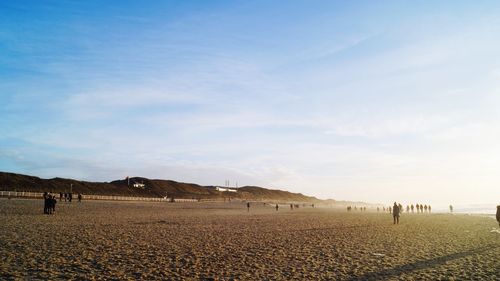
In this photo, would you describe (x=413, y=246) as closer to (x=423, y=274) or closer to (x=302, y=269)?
(x=423, y=274)

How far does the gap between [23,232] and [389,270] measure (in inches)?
725

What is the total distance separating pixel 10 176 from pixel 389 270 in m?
101

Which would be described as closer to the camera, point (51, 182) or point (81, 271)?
point (81, 271)

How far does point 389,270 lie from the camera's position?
479 inches

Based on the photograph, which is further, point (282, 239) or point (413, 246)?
point (282, 239)

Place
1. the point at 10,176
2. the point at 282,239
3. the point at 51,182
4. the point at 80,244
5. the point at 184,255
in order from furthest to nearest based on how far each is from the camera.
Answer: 1. the point at 51,182
2. the point at 10,176
3. the point at 282,239
4. the point at 80,244
5. the point at 184,255

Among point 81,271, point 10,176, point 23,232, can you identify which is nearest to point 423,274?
point 81,271

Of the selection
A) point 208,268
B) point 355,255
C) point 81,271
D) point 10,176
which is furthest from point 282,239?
point 10,176

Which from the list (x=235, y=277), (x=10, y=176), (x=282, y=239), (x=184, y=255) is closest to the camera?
(x=235, y=277)

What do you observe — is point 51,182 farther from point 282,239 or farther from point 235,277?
point 235,277

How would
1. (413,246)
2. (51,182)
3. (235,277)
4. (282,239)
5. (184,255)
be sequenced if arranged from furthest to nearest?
(51,182), (282,239), (413,246), (184,255), (235,277)

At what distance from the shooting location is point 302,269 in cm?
1216

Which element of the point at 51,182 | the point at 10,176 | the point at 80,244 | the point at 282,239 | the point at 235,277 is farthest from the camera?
the point at 51,182

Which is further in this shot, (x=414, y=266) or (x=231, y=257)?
(x=231, y=257)
